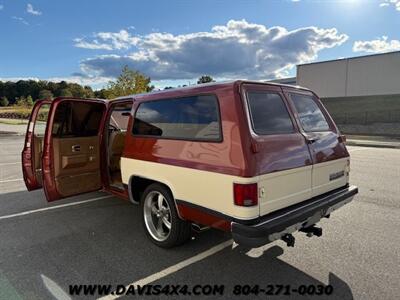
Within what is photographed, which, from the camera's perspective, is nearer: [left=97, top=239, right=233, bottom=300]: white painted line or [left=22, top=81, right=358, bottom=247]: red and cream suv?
[left=22, top=81, right=358, bottom=247]: red and cream suv

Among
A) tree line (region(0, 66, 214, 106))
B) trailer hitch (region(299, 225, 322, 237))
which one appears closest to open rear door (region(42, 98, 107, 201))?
trailer hitch (region(299, 225, 322, 237))

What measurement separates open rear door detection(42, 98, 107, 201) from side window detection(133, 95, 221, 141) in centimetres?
125

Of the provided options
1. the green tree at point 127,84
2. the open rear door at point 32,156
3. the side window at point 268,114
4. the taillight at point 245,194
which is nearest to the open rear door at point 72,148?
the open rear door at point 32,156

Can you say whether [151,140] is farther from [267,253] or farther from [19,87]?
[19,87]

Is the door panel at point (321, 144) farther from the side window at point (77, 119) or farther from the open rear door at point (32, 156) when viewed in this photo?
the open rear door at point (32, 156)

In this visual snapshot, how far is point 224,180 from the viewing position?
291cm

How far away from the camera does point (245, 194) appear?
2.78 m

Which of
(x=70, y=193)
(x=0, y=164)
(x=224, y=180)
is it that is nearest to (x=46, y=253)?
(x=70, y=193)

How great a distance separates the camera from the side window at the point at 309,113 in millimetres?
3736

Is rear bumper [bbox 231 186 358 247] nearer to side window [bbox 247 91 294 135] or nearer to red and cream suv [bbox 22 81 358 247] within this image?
red and cream suv [bbox 22 81 358 247]

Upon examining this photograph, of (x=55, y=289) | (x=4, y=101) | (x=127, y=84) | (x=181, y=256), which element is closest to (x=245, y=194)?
(x=181, y=256)

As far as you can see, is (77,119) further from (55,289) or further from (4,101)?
(4,101)

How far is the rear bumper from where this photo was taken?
277 centimetres

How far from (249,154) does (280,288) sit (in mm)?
1369
